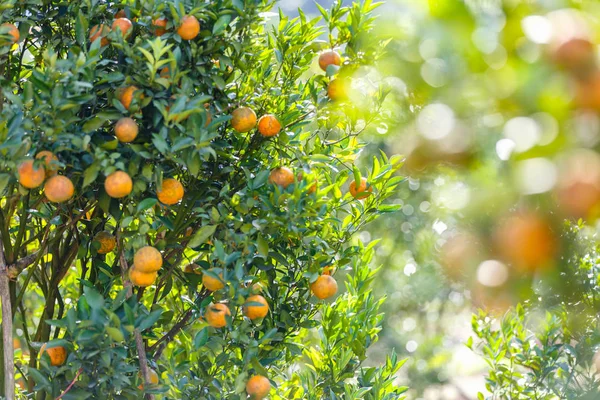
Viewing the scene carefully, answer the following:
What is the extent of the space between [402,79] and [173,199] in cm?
110

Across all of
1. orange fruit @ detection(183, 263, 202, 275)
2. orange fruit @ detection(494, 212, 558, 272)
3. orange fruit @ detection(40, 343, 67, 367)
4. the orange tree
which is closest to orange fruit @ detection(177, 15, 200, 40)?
the orange tree

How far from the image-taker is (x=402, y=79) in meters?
0.52

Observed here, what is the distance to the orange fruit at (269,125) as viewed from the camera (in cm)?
165

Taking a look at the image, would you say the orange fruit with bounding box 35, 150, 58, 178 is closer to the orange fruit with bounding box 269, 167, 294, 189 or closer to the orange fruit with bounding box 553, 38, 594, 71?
the orange fruit with bounding box 269, 167, 294, 189

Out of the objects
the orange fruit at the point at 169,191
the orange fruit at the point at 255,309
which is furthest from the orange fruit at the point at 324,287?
the orange fruit at the point at 169,191

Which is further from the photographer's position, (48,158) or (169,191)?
(169,191)

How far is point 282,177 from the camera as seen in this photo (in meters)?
1.62

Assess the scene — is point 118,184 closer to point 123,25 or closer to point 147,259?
point 147,259

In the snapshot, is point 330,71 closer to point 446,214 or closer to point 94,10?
point 94,10

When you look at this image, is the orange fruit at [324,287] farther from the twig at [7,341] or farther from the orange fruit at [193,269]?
the twig at [7,341]

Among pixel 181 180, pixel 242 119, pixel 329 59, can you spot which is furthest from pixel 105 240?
pixel 329 59

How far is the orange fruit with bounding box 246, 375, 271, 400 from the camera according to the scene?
1606 millimetres

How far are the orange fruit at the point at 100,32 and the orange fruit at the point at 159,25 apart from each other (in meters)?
0.10

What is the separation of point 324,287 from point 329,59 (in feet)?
1.80
